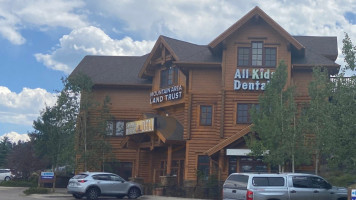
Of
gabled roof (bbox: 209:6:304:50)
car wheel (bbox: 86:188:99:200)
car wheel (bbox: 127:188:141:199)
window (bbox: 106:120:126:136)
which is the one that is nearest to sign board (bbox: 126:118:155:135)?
window (bbox: 106:120:126:136)

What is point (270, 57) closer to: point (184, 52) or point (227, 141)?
point (184, 52)

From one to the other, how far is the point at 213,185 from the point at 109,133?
10414mm

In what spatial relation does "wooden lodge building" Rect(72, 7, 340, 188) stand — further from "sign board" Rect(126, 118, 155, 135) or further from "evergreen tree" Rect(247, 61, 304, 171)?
"evergreen tree" Rect(247, 61, 304, 171)

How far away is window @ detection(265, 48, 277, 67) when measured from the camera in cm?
3167

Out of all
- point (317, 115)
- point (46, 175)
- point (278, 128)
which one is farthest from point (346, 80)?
point (46, 175)

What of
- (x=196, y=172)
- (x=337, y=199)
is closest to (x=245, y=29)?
(x=196, y=172)

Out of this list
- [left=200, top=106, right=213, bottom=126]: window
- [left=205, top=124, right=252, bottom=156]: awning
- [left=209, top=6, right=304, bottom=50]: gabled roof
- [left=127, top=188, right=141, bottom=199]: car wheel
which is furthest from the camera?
[left=200, top=106, right=213, bottom=126]: window

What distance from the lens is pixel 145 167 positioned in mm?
37875

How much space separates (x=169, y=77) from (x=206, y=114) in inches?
177

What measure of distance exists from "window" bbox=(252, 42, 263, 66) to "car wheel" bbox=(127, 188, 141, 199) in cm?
1050

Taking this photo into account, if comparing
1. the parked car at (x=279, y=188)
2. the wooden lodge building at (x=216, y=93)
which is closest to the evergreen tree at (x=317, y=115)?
the parked car at (x=279, y=188)

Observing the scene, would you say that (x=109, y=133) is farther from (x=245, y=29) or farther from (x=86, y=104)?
(x=245, y=29)

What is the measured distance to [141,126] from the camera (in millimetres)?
33625

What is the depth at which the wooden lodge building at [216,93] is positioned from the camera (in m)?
31.1
